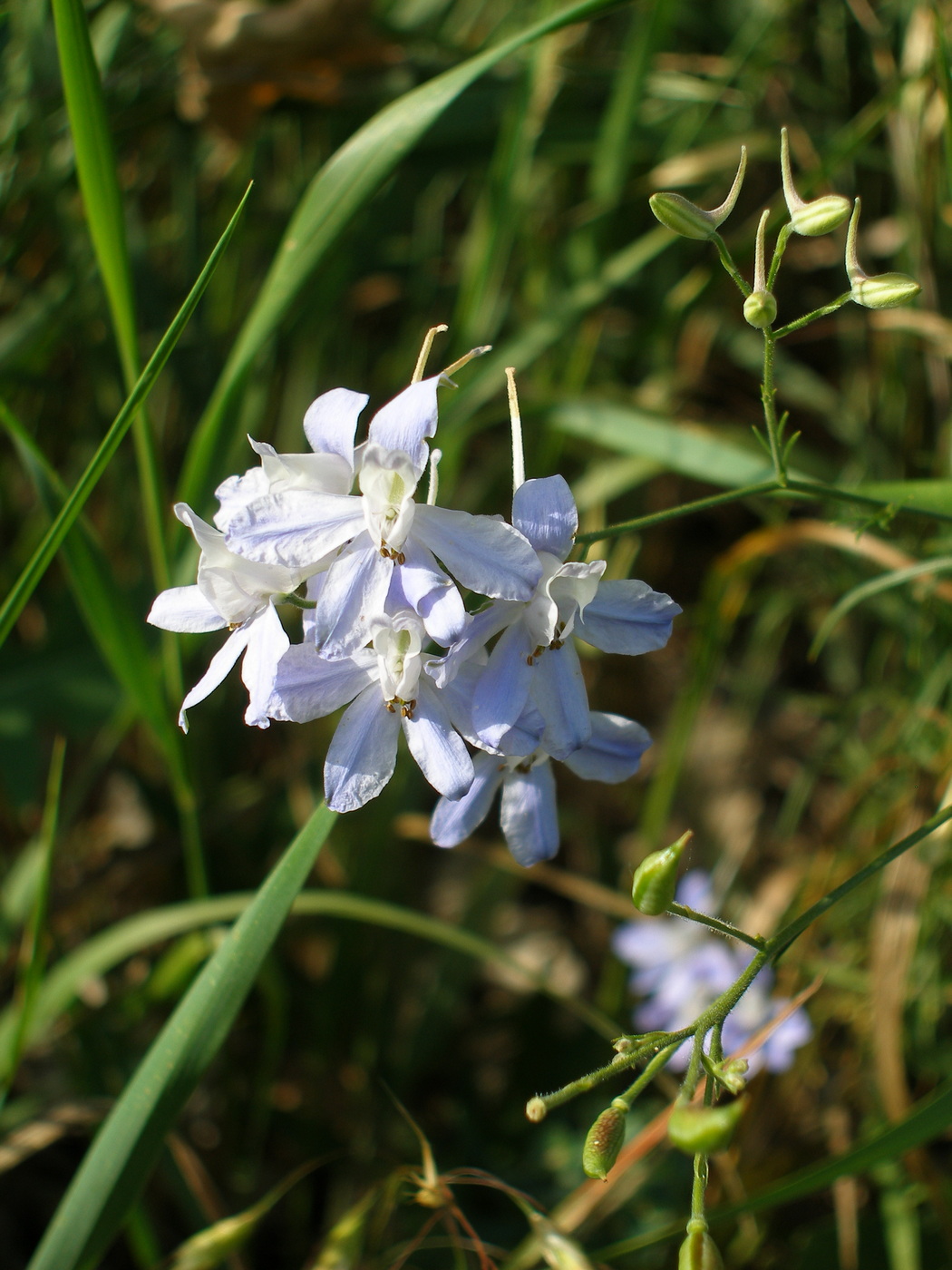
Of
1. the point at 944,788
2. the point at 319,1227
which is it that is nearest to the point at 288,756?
the point at 319,1227

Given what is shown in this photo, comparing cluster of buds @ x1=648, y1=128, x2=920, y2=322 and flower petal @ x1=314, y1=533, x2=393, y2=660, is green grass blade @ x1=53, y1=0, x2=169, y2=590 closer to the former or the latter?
flower petal @ x1=314, y1=533, x2=393, y2=660

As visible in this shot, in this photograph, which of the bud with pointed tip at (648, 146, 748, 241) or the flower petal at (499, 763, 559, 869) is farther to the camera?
the flower petal at (499, 763, 559, 869)

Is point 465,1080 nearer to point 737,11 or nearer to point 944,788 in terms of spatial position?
point 944,788

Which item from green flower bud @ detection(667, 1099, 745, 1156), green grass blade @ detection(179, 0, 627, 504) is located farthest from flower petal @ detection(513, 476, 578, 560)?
green grass blade @ detection(179, 0, 627, 504)

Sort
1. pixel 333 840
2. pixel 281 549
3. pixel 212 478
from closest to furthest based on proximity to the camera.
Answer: pixel 281 549 < pixel 212 478 < pixel 333 840

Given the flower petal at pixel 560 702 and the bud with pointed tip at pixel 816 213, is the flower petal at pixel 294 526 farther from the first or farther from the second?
the bud with pointed tip at pixel 816 213

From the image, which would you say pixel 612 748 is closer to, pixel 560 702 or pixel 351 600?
pixel 560 702
